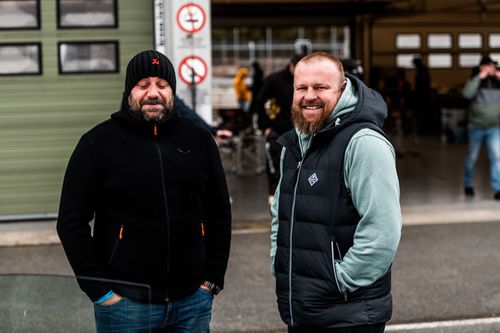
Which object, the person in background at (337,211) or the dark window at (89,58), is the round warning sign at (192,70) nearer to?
the dark window at (89,58)

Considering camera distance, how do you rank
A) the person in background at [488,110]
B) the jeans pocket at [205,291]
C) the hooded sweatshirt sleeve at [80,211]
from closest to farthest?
the hooded sweatshirt sleeve at [80,211] < the jeans pocket at [205,291] < the person in background at [488,110]

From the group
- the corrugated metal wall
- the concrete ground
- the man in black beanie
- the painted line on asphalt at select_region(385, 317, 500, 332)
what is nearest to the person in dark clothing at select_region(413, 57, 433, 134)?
the concrete ground

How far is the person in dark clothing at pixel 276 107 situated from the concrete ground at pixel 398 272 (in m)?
0.99

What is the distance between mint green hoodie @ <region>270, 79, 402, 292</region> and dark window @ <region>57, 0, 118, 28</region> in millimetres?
7490

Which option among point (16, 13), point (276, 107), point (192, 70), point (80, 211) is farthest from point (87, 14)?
point (80, 211)

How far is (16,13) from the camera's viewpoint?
33.4ft

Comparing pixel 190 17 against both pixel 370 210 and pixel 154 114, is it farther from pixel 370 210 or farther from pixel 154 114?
pixel 370 210

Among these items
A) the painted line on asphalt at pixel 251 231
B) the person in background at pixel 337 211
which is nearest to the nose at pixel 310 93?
the person in background at pixel 337 211

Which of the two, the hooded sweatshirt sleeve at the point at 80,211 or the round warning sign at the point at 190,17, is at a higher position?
the round warning sign at the point at 190,17

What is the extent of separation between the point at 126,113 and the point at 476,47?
29425 mm

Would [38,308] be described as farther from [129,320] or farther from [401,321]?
[401,321]

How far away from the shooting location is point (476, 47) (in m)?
31.4

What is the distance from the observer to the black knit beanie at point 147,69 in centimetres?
357

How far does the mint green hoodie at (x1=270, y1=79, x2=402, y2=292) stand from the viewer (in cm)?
324
